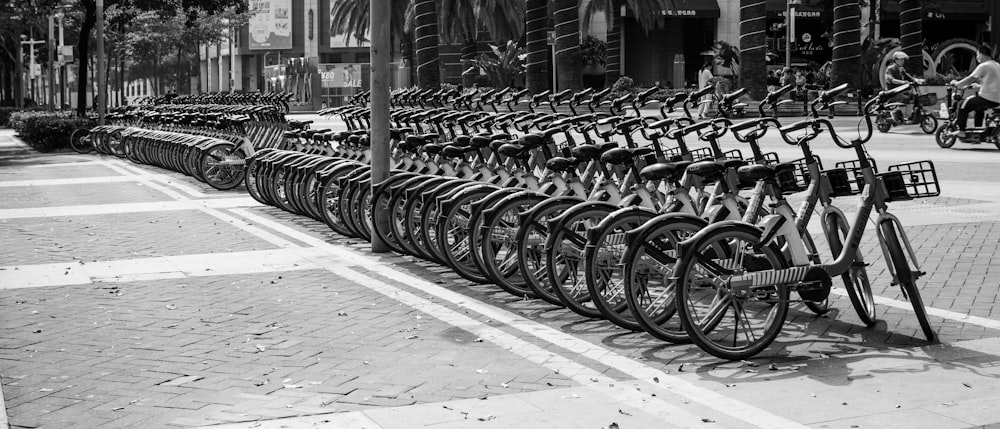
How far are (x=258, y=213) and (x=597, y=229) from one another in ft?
25.0

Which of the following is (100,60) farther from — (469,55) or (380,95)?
(469,55)

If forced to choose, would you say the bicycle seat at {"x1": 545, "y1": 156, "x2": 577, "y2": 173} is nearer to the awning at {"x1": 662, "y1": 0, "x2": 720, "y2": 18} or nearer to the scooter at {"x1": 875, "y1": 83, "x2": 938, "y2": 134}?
the scooter at {"x1": 875, "y1": 83, "x2": 938, "y2": 134}

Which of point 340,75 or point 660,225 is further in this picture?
point 340,75

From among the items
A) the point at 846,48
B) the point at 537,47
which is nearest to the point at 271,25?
the point at 537,47

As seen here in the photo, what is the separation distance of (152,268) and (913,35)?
2626 cm

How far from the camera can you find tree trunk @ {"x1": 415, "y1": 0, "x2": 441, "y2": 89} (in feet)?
114

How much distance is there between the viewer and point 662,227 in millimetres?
6676

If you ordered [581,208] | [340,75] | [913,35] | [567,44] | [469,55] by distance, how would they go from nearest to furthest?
[581,208]
[913,35]
[567,44]
[469,55]
[340,75]

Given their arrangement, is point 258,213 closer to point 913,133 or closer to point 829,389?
point 829,389

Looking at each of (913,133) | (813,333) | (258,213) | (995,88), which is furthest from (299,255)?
(913,133)

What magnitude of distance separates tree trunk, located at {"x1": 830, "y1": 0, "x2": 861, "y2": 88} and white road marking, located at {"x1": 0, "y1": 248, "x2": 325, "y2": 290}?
22852mm

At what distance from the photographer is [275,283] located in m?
9.27

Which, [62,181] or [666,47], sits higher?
[666,47]

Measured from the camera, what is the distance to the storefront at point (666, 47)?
67125 mm
